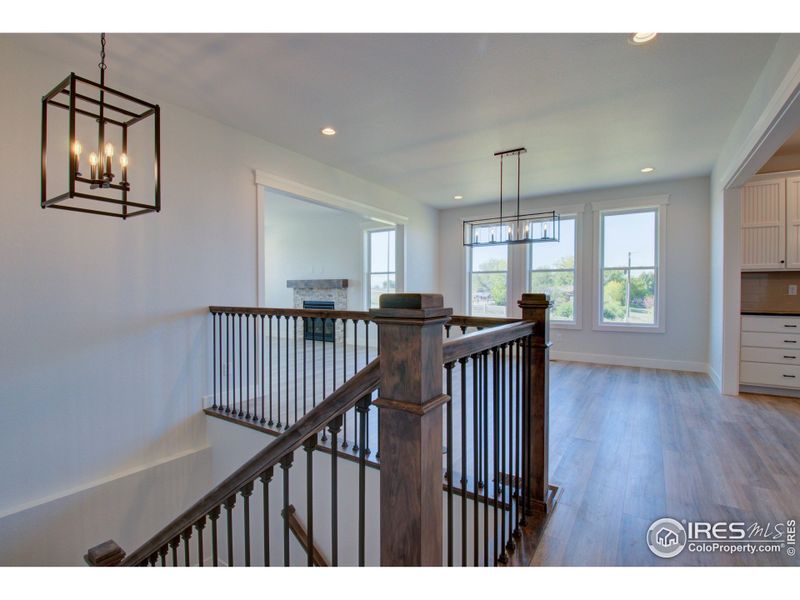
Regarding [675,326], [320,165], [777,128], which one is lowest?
[675,326]

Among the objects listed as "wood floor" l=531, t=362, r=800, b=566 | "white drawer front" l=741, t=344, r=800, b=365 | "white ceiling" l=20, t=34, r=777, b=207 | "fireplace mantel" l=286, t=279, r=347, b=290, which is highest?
"white ceiling" l=20, t=34, r=777, b=207

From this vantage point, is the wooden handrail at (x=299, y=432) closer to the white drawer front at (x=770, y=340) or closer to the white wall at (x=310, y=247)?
the white drawer front at (x=770, y=340)

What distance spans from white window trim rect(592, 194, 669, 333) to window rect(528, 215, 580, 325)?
11.5 inches

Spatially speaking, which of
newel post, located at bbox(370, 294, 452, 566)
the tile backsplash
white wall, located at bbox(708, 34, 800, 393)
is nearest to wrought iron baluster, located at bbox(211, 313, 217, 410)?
newel post, located at bbox(370, 294, 452, 566)

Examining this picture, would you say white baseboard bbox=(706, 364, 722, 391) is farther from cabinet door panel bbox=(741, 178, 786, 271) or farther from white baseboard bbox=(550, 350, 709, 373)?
cabinet door panel bbox=(741, 178, 786, 271)

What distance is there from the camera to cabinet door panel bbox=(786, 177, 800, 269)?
421 cm

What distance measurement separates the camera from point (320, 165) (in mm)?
4758

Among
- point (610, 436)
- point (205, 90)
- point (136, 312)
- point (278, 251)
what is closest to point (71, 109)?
point (205, 90)

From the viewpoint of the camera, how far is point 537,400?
76.7 inches

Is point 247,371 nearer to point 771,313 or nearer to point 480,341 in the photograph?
point 480,341

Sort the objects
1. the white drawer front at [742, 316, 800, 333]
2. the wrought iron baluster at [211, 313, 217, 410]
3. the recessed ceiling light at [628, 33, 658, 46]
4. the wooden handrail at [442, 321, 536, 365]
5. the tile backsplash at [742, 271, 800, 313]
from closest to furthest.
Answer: the wooden handrail at [442, 321, 536, 365]
the recessed ceiling light at [628, 33, 658, 46]
the wrought iron baluster at [211, 313, 217, 410]
the white drawer front at [742, 316, 800, 333]
the tile backsplash at [742, 271, 800, 313]

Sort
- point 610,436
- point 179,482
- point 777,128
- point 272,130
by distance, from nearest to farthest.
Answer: point 777,128, point 610,436, point 179,482, point 272,130
